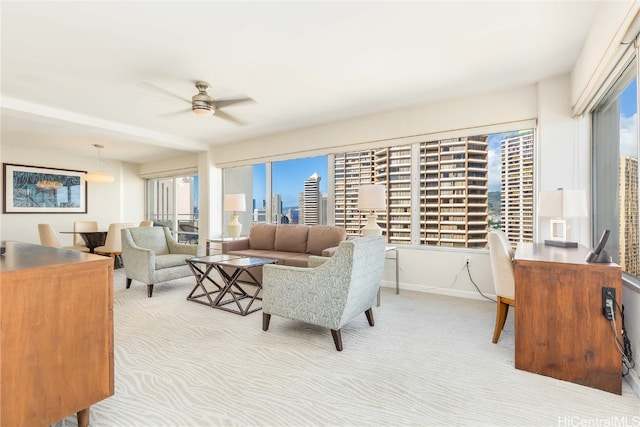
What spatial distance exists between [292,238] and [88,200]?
18.7ft

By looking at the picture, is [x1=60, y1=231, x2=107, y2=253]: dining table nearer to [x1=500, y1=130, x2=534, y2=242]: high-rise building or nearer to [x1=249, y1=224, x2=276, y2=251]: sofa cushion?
[x1=249, y1=224, x2=276, y2=251]: sofa cushion

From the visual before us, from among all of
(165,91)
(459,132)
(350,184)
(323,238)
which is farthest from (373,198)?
(165,91)

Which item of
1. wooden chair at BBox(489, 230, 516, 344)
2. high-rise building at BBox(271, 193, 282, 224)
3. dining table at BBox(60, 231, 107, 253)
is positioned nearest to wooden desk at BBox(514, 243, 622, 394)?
wooden chair at BBox(489, 230, 516, 344)

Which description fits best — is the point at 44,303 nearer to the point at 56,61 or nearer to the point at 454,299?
the point at 56,61

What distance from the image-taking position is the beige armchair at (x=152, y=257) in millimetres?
3801

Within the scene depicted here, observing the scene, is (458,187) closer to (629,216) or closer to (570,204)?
(570,204)

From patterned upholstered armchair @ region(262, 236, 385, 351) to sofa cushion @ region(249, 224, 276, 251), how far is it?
214 cm

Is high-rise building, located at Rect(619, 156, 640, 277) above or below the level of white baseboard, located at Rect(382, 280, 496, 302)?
above

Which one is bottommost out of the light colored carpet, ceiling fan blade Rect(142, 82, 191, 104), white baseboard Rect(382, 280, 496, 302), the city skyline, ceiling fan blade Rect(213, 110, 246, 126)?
the light colored carpet

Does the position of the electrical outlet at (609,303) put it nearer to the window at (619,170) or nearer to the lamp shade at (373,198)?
the window at (619,170)

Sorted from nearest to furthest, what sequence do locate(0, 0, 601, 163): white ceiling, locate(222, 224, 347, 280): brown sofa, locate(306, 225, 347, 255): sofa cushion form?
locate(0, 0, 601, 163): white ceiling, locate(222, 224, 347, 280): brown sofa, locate(306, 225, 347, 255): sofa cushion

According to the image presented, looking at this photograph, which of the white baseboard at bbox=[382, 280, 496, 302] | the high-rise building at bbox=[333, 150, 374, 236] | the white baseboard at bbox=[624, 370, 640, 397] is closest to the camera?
the white baseboard at bbox=[624, 370, 640, 397]

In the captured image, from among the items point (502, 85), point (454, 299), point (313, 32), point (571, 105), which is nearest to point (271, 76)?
point (313, 32)

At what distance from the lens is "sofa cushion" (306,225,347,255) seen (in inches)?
166
